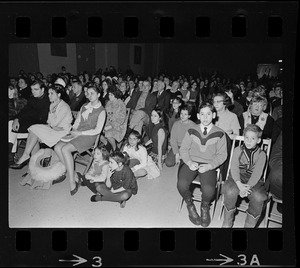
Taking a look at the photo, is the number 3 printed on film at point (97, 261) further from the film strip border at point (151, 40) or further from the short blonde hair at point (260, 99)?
the short blonde hair at point (260, 99)

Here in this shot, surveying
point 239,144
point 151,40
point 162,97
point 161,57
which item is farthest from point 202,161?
Answer: point 151,40

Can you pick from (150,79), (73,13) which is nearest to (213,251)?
(150,79)

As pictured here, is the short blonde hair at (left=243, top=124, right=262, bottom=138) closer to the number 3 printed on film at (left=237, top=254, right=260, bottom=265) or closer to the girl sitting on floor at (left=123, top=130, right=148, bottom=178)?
the girl sitting on floor at (left=123, top=130, right=148, bottom=178)

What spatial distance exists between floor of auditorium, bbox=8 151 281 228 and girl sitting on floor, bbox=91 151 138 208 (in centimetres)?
3

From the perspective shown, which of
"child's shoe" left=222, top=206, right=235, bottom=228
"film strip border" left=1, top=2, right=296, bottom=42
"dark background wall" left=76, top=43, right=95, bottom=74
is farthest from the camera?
"child's shoe" left=222, top=206, right=235, bottom=228

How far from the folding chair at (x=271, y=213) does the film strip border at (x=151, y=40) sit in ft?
0.16

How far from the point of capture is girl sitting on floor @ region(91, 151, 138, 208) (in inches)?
109

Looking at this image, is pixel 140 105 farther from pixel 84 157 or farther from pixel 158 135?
pixel 84 157

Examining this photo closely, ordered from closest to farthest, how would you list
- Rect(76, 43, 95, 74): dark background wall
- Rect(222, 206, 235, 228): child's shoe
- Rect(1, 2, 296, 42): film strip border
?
Rect(1, 2, 296, 42): film strip border < Rect(76, 43, 95, 74): dark background wall < Rect(222, 206, 235, 228): child's shoe

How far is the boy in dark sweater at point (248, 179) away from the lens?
106 inches

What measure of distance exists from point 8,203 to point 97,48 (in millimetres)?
1207

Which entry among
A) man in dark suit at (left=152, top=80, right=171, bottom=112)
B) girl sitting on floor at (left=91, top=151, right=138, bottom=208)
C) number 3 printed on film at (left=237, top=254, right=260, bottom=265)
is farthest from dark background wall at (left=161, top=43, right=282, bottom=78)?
number 3 printed on film at (left=237, top=254, right=260, bottom=265)

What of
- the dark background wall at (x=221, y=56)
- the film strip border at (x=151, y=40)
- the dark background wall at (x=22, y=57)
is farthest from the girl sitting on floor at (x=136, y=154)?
the dark background wall at (x=22, y=57)

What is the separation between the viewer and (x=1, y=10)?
258 cm
